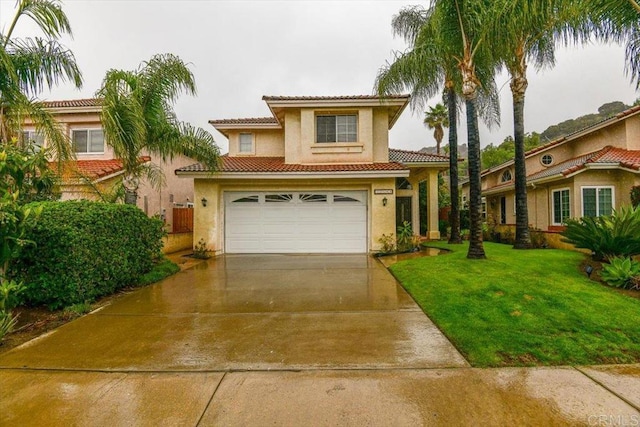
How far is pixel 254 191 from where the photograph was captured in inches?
524

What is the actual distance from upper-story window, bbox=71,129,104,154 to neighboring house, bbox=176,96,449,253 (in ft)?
18.2

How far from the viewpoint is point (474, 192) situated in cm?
966

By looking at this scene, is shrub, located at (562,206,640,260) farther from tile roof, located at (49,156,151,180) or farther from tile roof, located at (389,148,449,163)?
tile roof, located at (49,156,151,180)

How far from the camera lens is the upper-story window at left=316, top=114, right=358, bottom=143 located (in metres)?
14.3

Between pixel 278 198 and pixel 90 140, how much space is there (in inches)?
377

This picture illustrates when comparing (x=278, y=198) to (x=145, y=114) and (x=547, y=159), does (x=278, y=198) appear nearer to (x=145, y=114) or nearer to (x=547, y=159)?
(x=145, y=114)

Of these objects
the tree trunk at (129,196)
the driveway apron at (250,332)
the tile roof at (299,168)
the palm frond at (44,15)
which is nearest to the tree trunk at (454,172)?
the tile roof at (299,168)

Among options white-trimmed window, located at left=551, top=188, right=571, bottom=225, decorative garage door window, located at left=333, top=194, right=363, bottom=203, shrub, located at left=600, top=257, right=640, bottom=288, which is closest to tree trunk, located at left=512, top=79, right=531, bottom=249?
white-trimmed window, located at left=551, top=188, right=571, bottom=225

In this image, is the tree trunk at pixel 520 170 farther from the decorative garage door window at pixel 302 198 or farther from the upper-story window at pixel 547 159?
the upper-story window at pixel 547 159

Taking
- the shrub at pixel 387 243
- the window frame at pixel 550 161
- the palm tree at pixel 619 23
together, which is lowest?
the shrub at pixel 387 243

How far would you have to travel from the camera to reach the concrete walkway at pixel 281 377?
281cm

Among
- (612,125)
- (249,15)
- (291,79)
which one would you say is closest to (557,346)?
(612,125)

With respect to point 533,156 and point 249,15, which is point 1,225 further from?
point 533,156

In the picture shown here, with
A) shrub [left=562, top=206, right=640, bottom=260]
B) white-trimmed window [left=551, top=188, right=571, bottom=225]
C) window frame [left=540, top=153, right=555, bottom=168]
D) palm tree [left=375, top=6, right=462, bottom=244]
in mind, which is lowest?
shrub [left=562, top=206, right=640, bottom=260]
